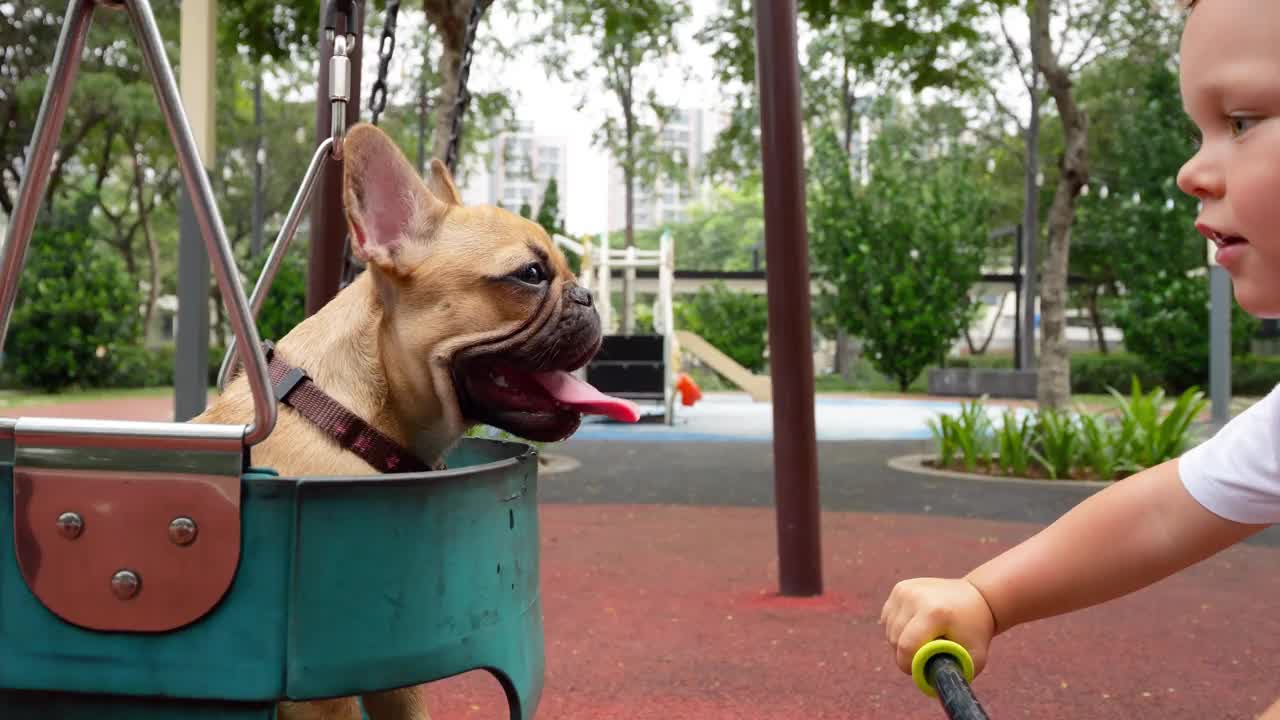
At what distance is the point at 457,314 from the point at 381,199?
24 centimetres

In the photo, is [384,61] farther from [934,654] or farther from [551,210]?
[551,210]

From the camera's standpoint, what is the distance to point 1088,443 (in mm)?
9391

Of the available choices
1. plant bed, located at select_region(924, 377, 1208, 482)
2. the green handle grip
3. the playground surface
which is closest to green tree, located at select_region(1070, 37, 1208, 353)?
plant bed, located at select_region(924, 377, 1208, 482)

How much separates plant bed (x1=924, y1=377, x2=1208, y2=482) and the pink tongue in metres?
8.04

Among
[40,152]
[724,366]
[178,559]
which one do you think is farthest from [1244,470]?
[724,366]

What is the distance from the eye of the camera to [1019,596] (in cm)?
125

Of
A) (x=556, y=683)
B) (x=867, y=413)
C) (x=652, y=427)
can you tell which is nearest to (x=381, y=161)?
(x=556, y=683)

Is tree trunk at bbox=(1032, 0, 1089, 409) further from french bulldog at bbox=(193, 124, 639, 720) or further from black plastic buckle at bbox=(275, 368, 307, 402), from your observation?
black plastic buckle at bbox=(275, 368, 307, 402)

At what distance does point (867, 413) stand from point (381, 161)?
18309 millimetres

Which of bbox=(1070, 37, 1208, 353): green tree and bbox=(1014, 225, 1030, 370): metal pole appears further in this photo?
bbox=(1014, 225, 1030, 370): metal pole

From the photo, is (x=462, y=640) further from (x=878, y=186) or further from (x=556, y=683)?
(x=878, y=186)

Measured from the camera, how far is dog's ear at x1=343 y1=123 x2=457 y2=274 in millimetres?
1824

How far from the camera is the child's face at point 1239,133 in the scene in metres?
0.99

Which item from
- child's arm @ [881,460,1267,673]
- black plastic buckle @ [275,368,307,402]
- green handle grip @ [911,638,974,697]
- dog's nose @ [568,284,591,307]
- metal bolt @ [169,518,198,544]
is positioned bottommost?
green handle grip @ [911,638,974,697]
